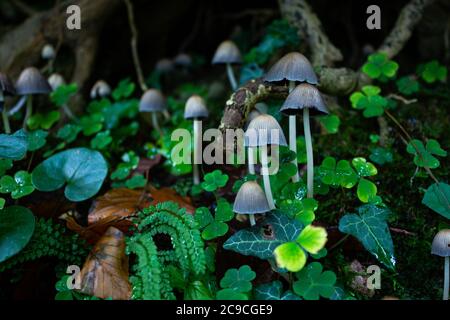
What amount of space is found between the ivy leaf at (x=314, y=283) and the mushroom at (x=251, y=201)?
1.12ft

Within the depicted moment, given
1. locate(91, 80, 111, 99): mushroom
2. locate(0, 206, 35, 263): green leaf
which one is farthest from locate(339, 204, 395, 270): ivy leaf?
locate(91, 80, 111, 99): mushroom

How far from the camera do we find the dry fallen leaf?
2.07 metres

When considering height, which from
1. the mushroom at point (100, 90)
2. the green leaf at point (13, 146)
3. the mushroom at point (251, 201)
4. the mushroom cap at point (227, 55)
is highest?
the mushroom cap at point (227, 55)

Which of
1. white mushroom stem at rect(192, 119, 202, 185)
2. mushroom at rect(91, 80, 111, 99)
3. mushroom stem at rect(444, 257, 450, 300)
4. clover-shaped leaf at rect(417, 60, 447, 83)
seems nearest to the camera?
mushroom stem at rect(444, 257, 450, 300)

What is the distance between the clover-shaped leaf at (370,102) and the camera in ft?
9.62

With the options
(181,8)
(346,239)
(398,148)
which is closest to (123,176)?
(346,239)

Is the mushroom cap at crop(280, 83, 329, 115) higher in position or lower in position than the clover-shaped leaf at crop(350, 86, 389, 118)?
lower

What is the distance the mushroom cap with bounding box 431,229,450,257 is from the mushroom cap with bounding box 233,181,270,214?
809 mm

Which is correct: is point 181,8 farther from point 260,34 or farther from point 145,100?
point 145,100

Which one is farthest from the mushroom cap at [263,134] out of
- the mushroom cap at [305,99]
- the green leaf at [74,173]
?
the green leaf at [74,173]

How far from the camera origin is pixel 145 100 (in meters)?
3.51

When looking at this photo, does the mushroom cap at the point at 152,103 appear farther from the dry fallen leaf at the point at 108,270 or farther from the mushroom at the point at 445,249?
the mushroom at the point at 445,249

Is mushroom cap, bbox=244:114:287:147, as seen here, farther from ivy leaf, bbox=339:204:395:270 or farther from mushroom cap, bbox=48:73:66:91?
mushroom cap, bbox=48:73:66:91
